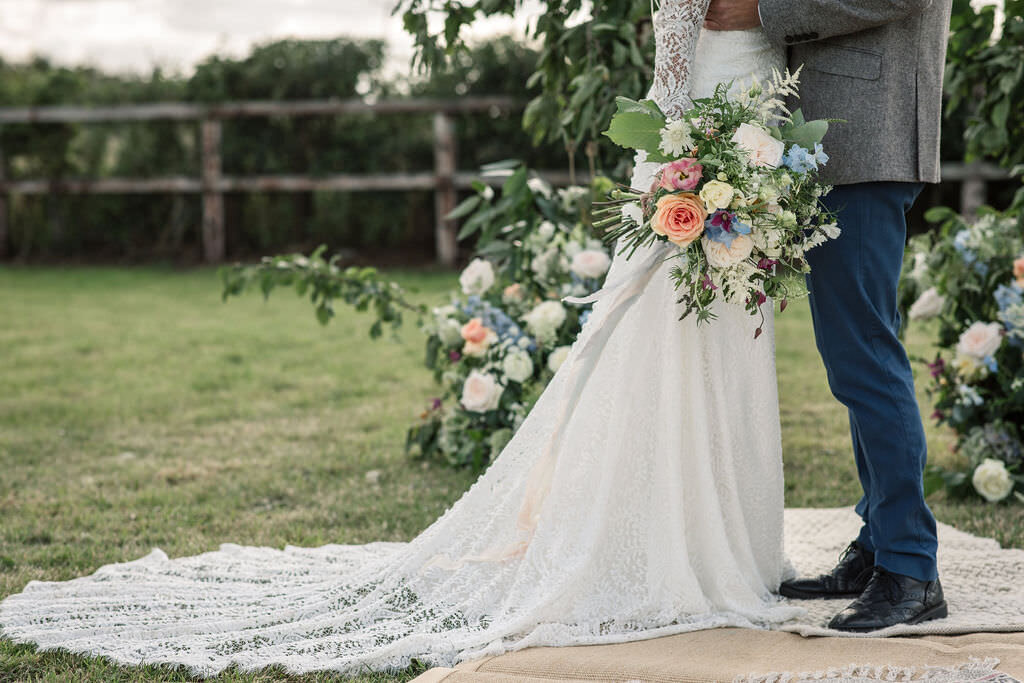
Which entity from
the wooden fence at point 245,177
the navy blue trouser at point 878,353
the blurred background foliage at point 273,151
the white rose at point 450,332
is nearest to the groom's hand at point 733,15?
the navy blue trouser at point 878,353

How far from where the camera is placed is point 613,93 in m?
3.73

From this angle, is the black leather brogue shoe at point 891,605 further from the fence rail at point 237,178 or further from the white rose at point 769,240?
the fence rail at point 237,178

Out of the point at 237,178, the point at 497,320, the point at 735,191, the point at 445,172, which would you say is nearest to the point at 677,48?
the point at 735,191

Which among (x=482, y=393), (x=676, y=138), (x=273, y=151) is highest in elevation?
(x=273, y=151)

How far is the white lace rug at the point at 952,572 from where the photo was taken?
237 centimetres

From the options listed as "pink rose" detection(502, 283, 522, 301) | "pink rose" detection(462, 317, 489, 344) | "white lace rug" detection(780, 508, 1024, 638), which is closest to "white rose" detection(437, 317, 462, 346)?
"pink rose" detection(462, 317, 489, 344)

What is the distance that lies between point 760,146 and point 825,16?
306 millimetres

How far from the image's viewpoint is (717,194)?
2.19m

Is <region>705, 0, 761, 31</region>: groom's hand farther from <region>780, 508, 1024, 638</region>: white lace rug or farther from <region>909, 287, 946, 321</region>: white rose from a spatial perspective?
<region>909, 287, 946, 321</region>: white rose

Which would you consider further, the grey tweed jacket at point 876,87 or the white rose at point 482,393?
the white rose at point 482,393

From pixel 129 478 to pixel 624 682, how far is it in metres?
2.49

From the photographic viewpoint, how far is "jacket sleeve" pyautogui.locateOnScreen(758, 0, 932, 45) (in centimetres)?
219

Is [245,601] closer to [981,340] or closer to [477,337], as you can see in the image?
[477,337]

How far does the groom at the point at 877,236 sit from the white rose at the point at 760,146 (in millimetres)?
222
